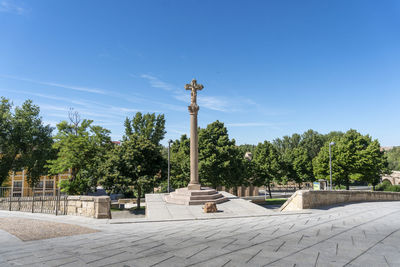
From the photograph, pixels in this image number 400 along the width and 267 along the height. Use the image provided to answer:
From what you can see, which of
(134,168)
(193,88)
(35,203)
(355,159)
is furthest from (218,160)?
(355,159)

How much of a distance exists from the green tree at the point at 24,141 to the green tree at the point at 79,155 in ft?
11.0

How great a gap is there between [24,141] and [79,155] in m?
8.89

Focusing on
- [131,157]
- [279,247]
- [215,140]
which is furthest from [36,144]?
[279,247]

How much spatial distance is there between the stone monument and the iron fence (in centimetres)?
658

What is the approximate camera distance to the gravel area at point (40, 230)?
818 cm

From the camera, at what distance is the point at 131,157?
23.8 m

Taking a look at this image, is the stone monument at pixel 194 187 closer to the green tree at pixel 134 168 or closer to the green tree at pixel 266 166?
the green tree at pixel 134 168

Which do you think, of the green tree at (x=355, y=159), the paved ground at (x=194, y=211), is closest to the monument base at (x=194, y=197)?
the paved ground at (x=194, y=211)

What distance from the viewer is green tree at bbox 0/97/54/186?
93.2ft

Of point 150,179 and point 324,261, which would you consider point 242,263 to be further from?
point 150,179

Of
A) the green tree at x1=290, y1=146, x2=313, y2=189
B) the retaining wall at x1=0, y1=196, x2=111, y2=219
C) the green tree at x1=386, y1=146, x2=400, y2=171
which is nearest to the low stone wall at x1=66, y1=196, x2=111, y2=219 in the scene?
the retaining wall at x1=0, y1=196, x2=111, y2=219

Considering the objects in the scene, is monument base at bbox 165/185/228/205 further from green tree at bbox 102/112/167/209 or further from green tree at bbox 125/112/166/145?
green tree at bbox 125/112/166/145

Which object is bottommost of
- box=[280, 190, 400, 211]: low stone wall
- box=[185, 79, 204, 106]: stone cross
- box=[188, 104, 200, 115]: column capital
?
box=[280, 190, 400, 211]: low stone wall

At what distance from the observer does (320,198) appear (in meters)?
17.8
